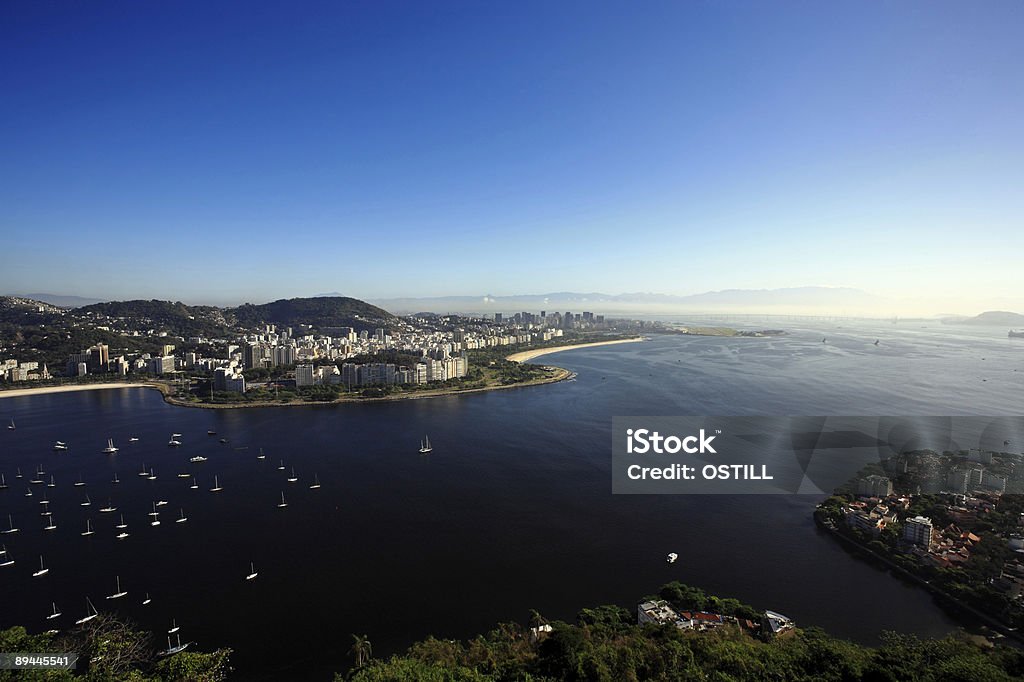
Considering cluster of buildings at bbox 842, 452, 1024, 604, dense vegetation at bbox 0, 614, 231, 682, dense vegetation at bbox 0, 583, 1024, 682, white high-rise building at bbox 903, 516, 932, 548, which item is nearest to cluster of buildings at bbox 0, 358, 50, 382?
dense vegetation at bbox 0, 583, 1024, 682

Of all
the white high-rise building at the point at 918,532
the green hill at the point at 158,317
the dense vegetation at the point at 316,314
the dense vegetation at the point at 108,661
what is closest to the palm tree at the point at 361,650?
the dense vegetation at the point at 108,661

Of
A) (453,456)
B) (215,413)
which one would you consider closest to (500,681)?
(453,456)

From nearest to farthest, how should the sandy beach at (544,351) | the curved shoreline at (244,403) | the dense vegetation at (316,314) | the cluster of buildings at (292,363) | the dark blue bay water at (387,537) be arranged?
the dark blue bay water at (387,537), the curved shoreline at (244,403), the cluster of buildings at (292,363), the sandy beach at (544,351), the dense vegetation at (316,314)

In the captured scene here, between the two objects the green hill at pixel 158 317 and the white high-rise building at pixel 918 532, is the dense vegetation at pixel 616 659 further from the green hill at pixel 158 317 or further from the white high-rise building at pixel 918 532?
the green hill at pixel 158 317

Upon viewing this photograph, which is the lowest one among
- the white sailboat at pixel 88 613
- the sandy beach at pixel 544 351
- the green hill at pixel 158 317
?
the white sailboat at pixel 88 613

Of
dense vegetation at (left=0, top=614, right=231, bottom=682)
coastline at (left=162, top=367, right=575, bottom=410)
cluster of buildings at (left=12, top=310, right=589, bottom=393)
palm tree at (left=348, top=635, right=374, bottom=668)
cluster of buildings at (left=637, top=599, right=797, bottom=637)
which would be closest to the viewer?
dense vegetation at (left=0, top=614, right=231, bottom=682)

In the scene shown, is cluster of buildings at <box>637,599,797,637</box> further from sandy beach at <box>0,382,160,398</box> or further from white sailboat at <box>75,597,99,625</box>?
sandy beach at <box>0,382,160,398</box>

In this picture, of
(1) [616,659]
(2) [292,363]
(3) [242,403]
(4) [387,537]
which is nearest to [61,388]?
(2) [292,363]
